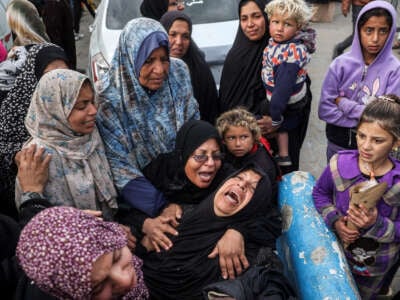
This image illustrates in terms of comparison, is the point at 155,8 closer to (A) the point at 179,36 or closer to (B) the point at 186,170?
(A) the point at 179,36

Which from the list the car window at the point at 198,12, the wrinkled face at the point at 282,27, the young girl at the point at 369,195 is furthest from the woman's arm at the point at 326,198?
the car window at the point at 198,12

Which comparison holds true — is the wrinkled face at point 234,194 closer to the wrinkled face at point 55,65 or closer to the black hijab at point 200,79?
the black hijab at point 200,79

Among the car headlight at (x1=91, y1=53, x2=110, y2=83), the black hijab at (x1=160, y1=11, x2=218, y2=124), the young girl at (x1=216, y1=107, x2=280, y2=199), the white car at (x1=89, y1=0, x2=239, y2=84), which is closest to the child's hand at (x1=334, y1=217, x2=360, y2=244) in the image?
the young girl at (x1=216, y1=107, x2=280, y2=199)

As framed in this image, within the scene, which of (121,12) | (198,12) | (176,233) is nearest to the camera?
(176,233)

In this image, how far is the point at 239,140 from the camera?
2645 mm

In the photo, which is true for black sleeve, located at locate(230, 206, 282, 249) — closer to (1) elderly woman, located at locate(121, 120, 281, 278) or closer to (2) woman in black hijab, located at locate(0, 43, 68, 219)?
(1) elderly woman, located at locate(121, 120, 281, 278)

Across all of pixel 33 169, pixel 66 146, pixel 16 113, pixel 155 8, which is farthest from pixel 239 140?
pixel 155 8

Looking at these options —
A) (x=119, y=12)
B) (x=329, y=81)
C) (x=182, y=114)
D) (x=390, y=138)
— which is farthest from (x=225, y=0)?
(x=390, y=138)

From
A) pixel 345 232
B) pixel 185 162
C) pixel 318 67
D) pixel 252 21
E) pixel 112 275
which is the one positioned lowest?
pixel 318 67

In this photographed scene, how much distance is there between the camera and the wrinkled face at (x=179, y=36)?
3.04 m

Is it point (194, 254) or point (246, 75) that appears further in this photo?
point (246, 75)

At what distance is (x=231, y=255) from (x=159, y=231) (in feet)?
1.43

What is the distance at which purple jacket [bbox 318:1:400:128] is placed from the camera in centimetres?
272

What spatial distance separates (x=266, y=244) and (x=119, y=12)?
4.02 meters
